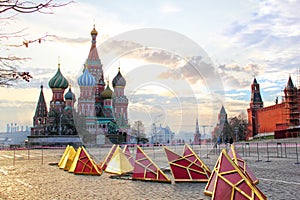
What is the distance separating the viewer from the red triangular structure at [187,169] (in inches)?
492

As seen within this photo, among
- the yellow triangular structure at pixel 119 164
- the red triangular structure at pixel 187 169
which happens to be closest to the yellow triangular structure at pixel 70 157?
the yellow triangular structure at pixel 119 164

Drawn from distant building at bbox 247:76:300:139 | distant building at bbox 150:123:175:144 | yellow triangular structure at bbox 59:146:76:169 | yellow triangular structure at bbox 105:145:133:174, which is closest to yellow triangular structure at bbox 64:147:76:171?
yellow triangular structure at bbox 59:146:76:169

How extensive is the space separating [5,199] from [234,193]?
635 centimetres

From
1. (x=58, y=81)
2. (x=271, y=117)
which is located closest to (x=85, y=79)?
(x=58, y=81)

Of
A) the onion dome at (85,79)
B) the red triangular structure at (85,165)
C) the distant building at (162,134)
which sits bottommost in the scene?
the red triangular structure at (85,165)

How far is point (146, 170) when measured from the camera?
13273mm

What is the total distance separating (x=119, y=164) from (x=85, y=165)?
1558mm

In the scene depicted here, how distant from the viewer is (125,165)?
16.2 metres

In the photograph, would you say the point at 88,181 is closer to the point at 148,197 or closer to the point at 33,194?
the point at 33,194

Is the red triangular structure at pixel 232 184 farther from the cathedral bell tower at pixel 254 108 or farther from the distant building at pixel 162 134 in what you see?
the cathedral bell tower at pixel 254 108

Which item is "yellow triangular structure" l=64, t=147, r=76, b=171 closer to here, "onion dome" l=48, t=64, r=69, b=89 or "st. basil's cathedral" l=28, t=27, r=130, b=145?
"st. basil's cathedral" l=28, t=27, r=130, b=145

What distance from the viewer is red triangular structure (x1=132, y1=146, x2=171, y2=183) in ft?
42.4

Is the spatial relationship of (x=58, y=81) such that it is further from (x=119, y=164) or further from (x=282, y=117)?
(x=119, y=164)

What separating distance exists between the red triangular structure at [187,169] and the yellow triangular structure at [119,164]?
3729mm
